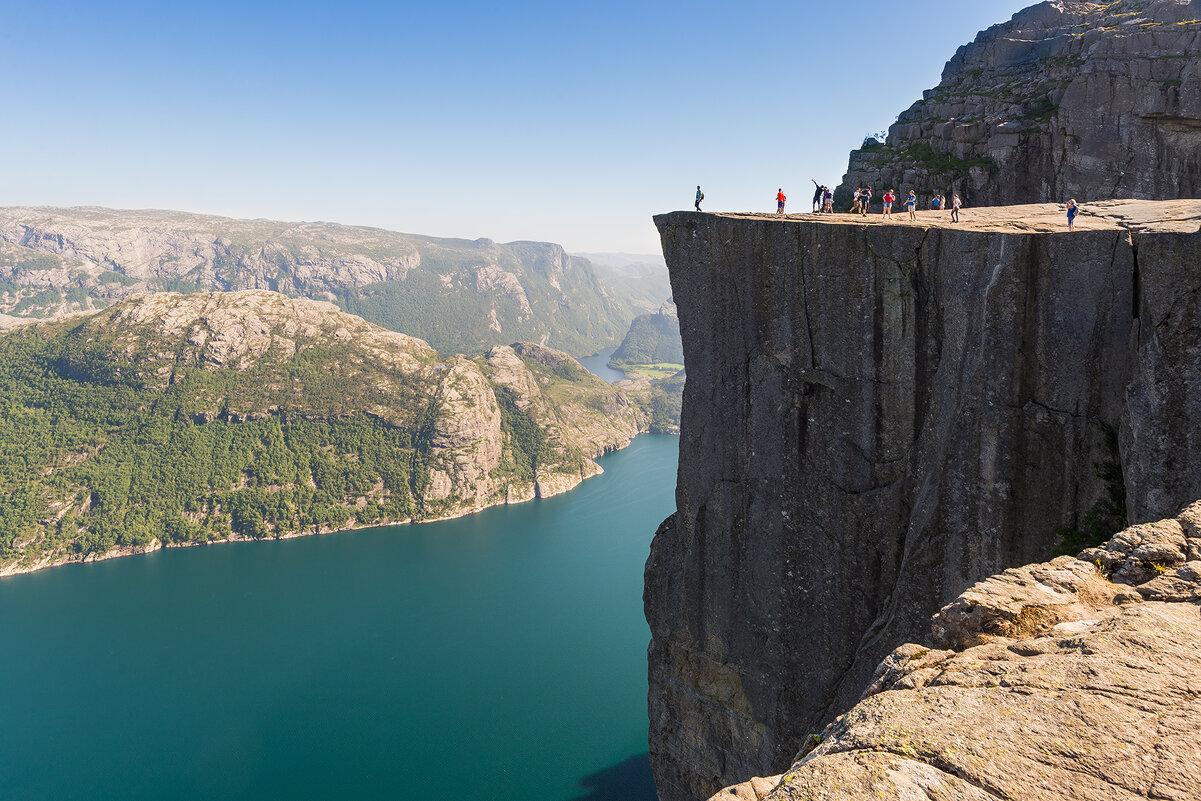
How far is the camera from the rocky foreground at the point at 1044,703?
709cm

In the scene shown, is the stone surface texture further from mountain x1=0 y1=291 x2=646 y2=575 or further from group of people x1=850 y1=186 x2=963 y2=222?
mountain x1=0 y1=291 x2=646 y2=575

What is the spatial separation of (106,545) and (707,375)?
554 ft

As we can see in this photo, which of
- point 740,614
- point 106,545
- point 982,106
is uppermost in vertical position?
point 982,106

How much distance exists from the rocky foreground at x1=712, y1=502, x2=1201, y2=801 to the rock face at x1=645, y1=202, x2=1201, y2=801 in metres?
5.68

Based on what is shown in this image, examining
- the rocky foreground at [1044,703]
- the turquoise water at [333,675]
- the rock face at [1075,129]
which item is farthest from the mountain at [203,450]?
the rocky foreground at [1044,703]

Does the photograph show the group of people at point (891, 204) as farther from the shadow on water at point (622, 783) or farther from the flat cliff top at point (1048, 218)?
the shadow on water at point (622, 783)

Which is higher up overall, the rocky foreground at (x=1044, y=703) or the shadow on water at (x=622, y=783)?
the rocky foreground at (x=1044, y=703)

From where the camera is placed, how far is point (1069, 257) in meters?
16.0

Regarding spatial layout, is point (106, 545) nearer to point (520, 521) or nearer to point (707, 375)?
point (520, 521)

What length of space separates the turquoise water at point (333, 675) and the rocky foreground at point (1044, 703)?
5851 centimetres

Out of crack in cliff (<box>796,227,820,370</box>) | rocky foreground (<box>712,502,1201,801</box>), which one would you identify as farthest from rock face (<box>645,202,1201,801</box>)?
rocky foreground (<box>712,502,1201,801</box>)

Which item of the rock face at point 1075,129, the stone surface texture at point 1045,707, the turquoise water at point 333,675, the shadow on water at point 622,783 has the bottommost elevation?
the turquoise water at point 333,675

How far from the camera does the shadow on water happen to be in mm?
59094

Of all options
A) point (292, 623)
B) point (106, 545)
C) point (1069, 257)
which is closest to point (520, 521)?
point (292, 623)
